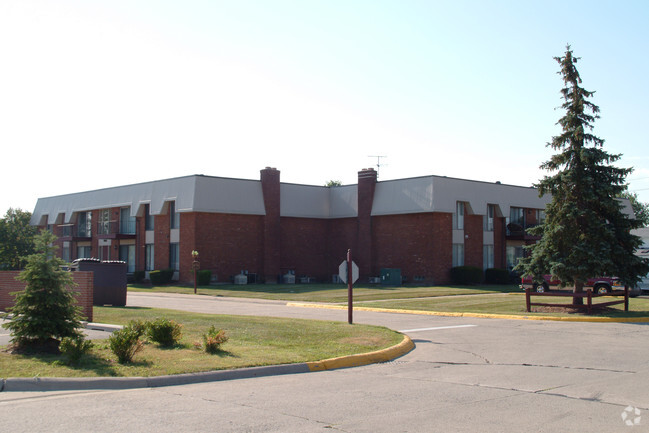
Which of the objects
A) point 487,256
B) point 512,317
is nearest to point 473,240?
point 487,256

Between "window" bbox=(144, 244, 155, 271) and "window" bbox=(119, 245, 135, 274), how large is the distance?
7.71 ft

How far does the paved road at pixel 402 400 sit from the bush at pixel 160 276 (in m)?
34.7

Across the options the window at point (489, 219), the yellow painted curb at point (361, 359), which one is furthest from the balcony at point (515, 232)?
the yellow painted curb at point (361, 359)

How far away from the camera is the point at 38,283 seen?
11.6 metres

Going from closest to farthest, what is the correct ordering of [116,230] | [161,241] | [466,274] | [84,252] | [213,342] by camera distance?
[213,342] → [466,274] → [161,241] → [116,230] → [84,252]

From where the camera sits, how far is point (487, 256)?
4684 centimetres

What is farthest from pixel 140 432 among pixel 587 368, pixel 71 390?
pixel 587 368

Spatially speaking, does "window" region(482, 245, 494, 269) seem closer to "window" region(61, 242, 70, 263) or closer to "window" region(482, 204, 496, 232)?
"window" region(482, 204, 496, 232)

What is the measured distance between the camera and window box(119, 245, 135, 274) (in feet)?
169

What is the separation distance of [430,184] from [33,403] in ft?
118

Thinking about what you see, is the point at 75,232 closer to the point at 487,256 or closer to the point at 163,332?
the point at 487,256

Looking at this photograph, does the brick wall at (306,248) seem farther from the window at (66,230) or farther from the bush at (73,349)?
the bush at (73,349)

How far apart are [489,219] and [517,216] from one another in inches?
116

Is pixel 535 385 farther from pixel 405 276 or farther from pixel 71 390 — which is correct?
pixel 405 276
